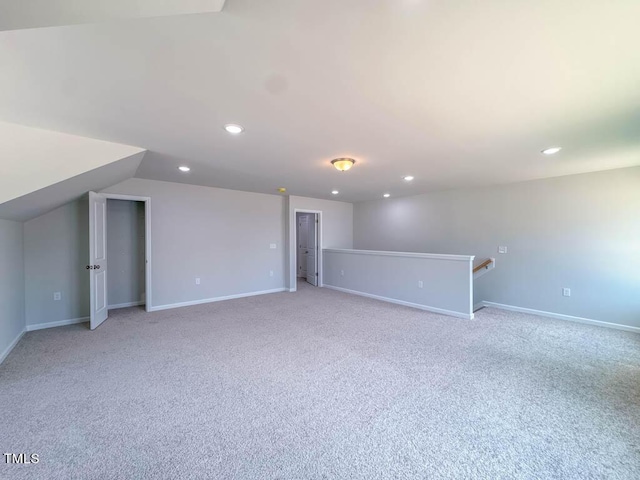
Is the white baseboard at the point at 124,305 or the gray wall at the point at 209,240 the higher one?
the gray wall at the point at 209,240

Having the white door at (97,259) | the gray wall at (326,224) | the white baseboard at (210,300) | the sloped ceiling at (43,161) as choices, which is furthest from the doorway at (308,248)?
the sloped ceiling at (43,161)

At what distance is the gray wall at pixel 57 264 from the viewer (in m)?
3.85

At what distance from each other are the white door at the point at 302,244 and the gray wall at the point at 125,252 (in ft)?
14.7

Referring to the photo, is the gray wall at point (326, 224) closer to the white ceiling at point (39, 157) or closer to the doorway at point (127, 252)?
the doorway at point (127, 252)

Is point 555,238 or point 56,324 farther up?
point 555,238

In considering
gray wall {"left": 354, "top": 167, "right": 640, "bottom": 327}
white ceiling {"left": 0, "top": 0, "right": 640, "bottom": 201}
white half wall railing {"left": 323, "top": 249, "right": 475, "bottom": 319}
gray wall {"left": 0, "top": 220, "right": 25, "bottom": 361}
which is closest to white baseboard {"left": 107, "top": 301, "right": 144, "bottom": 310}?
gray wall {"left": 0, "top": 220, "right": 25, "bottom": 361}

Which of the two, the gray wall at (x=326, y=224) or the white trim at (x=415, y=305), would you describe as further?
the gray wall at (x=326, y=224)

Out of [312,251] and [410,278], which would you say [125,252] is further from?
[410,278]

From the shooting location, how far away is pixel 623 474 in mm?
1553

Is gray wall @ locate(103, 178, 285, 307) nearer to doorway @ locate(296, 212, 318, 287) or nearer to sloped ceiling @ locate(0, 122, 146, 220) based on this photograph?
doorway @ locate(296, 212, 318, 287)

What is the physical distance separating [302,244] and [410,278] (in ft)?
14.3

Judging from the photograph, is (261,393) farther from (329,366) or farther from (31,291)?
(31,291)

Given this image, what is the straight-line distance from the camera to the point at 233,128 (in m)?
2.52

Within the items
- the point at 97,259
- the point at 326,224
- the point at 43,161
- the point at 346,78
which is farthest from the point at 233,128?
the point at 326,224
